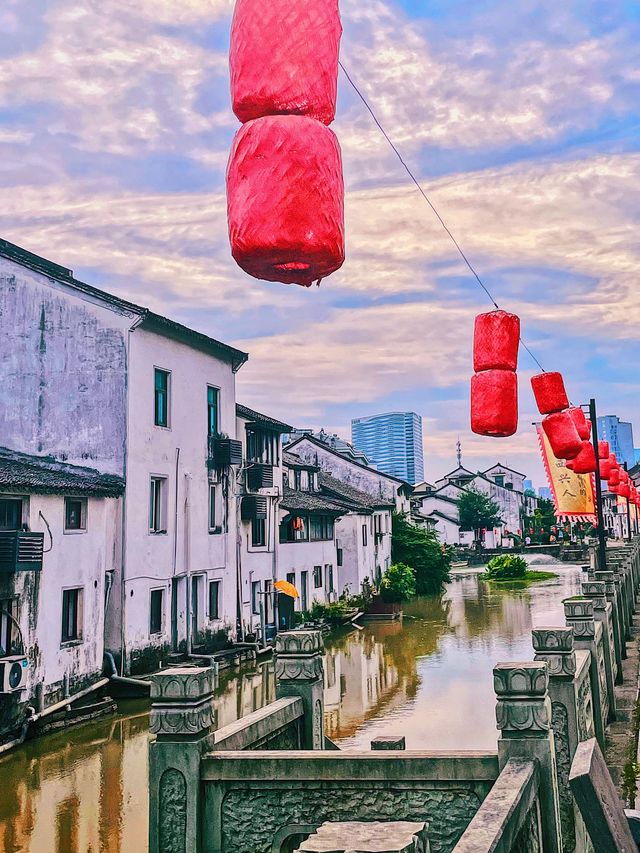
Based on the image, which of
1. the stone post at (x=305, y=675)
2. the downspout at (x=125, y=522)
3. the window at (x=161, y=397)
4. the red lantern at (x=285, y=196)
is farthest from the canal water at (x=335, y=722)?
the red lantern at (x=285, y=196)

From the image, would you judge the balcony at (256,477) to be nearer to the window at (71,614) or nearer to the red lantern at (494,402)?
the window at (71,614)

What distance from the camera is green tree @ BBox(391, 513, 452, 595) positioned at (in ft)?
160

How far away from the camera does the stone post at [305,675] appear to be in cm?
893

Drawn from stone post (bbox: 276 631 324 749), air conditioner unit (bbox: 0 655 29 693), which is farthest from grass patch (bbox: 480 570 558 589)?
stone post (bbox: 276 631 324 749)

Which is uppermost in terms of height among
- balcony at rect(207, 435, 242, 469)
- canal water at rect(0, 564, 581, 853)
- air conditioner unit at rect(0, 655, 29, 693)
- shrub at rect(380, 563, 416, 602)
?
balcony at rect(207, 435, 242, 469)

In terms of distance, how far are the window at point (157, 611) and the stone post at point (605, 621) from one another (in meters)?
13.5

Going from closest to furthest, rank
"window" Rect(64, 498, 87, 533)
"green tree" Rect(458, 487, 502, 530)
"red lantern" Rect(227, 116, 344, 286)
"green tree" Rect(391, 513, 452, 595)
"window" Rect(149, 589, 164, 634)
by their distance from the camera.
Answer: "red lantern" Rect(227, 116, 344, 286)
"window" Rect(64, 498, 87, 533)
"window" Rect(149, 589, 164, 634)
"green tree" Rect(391, 513, 452, 595)
"green tree" Rect(458, 487, 502, 530)

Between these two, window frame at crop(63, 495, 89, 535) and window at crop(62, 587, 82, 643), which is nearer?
window at crop(62, 587, 82, 643)

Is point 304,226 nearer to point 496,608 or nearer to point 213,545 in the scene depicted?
point 213,545

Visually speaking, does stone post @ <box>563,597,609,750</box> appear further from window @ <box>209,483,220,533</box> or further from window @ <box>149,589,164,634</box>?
window @ <box>209,483,220,533</box>

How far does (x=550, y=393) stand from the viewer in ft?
47.6

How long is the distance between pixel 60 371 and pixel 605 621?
15374mm

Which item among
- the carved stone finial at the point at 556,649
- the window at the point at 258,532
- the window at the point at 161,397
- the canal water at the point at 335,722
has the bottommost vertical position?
the canal water at the point at 335,722

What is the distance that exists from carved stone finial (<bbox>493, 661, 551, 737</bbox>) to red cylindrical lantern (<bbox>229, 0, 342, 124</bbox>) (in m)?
4.62
